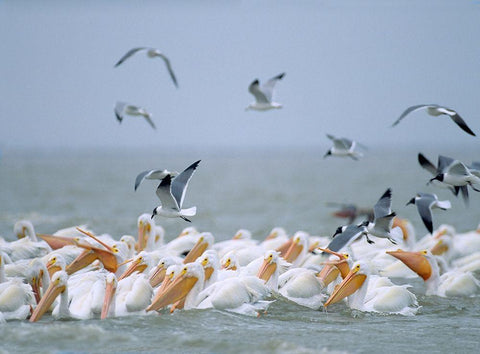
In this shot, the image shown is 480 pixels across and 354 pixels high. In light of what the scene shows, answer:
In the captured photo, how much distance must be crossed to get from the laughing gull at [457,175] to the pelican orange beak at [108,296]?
2.82 metres

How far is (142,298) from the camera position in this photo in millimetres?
7027

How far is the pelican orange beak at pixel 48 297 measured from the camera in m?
6.89

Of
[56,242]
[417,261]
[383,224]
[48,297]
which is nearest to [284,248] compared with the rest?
[417,261]

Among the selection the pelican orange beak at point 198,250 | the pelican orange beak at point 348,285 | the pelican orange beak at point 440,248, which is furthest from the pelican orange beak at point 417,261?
the pelican orange beak at point 440,248

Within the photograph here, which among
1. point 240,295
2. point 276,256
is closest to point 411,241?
point 276,256

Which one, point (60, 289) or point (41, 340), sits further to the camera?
point (60, 289)

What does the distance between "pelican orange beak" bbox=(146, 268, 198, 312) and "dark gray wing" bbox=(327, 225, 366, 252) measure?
1.43m

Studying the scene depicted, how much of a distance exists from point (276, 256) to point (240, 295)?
31.6 inches

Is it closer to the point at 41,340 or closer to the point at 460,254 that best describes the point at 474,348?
the point at 41,340

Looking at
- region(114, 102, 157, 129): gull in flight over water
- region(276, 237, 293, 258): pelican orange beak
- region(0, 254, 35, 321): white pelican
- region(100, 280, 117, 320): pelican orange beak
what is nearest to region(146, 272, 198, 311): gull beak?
region(100, 280, 117, 320): pelican orange beak

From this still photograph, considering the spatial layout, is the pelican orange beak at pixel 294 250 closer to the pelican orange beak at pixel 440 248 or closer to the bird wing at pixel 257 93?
the bird wing at pixel 257 93

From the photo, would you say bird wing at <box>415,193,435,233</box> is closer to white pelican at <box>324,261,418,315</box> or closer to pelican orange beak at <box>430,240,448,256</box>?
white pelican at <box>324,261,418,315</box>

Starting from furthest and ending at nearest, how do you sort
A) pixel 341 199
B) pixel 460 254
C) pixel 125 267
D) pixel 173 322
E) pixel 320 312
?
pixel 341 199, pixel 460 254, pixel 125 267, pixel 320 312, pixel 173 322

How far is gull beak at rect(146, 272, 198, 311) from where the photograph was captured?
7.00 meters
